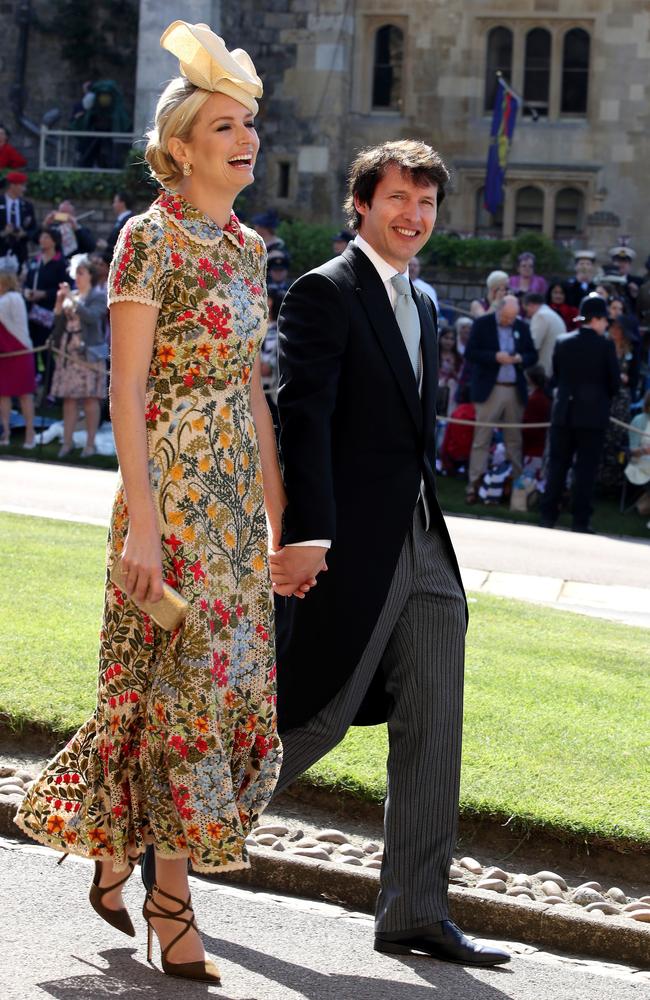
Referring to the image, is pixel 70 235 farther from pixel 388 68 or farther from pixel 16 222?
pixel 388 68

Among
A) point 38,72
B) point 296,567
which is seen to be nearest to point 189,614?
point 296,567

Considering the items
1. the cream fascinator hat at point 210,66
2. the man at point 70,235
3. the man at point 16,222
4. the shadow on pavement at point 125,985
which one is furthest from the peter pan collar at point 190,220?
the man at point 16,222

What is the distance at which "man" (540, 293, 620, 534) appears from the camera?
46.3ft

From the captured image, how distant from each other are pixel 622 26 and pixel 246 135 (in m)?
25.4

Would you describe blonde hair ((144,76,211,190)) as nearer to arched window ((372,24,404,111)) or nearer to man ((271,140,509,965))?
man ((271,140,509,965))

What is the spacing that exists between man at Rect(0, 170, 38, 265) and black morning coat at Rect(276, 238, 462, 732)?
1695 cm

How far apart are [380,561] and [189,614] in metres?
0.66

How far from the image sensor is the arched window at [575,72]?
1120 inches

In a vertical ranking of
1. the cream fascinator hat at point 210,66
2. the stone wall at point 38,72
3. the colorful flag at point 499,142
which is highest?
the stone wall at point 38,72

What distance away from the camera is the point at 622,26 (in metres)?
27.8

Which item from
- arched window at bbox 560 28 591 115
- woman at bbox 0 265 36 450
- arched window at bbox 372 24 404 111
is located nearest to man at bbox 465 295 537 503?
woman at bbox 0 265 36 450

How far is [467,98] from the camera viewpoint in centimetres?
2858

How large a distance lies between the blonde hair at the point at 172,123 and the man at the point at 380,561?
0.53 m

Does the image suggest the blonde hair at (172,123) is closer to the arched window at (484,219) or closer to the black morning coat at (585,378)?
the black morning coat at (585,378)
